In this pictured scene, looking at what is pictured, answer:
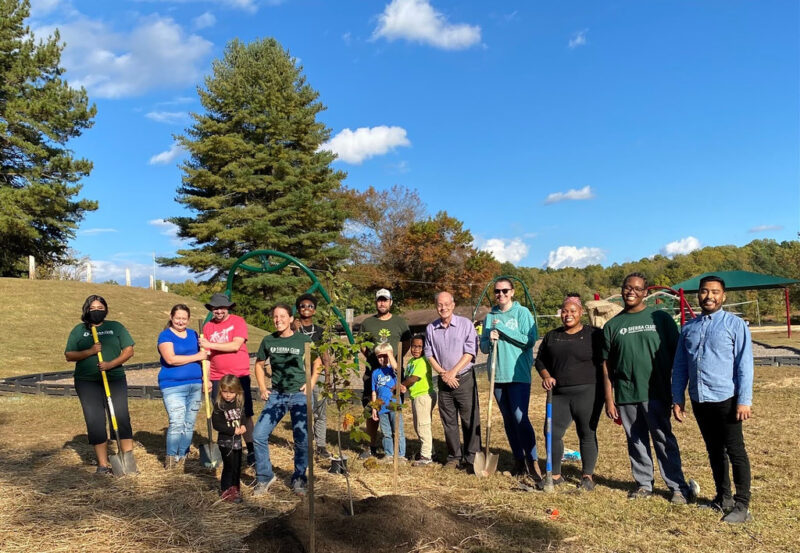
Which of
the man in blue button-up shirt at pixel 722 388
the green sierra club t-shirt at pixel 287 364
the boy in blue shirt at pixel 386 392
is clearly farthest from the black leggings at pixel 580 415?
the green sierra club t-shirt at pixel 287 364

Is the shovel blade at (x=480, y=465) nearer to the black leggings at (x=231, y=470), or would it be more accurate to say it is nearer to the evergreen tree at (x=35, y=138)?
the black leggings at (x=231, y=470)

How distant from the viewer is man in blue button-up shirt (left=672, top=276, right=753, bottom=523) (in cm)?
420

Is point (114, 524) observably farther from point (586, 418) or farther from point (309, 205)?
point (309, 205)

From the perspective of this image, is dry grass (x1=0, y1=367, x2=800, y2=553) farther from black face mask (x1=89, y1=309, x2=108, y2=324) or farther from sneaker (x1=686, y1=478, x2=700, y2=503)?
black face mask (x1=89, y1=309, x2=108, y2=324)

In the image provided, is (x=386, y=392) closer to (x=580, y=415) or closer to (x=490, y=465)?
(x=490, y=465)

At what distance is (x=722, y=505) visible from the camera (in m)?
4.37

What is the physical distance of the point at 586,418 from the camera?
196 inches

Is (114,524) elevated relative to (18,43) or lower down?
lower down

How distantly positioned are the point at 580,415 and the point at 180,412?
12.5 feet

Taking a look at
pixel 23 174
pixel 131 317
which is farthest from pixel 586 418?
pixel 23 174

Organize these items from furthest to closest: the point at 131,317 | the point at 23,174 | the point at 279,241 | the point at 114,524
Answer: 1. the point at 279,241
2. the point at 23,174
3. the point at 131,317
4. the point at 114,524

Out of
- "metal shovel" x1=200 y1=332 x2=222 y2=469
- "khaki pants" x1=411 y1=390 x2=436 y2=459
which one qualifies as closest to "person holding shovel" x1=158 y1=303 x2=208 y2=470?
"metal shovel" x1=200 y1=332 x2=222 y2=469

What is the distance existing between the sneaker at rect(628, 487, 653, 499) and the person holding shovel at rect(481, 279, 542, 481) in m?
0.90

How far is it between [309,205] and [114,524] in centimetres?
3003
